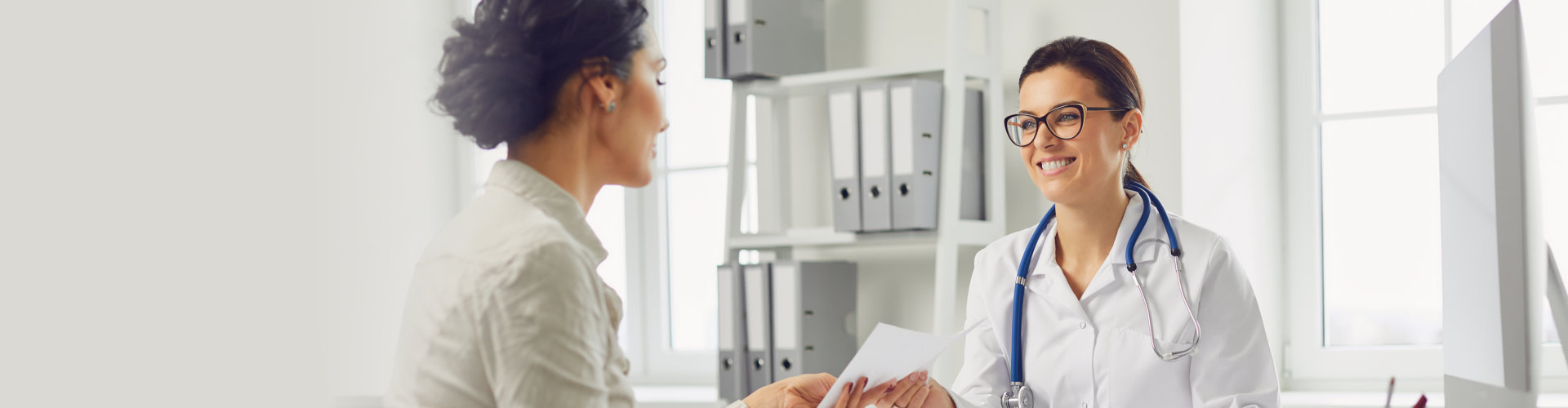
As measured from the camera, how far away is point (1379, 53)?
8.69 feet

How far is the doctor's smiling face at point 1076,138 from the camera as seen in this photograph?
173 centimetres

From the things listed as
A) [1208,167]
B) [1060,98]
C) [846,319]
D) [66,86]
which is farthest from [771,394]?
[66,86]

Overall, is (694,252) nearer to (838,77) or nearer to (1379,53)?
(838,77)

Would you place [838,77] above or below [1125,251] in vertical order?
above

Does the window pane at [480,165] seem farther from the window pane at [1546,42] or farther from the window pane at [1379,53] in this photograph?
the window pane at [1546,42]

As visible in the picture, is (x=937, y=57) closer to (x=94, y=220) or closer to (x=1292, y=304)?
(x=1292, y=304)

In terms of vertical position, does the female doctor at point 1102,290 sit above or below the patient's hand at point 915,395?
above

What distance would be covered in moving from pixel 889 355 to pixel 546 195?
63 cm

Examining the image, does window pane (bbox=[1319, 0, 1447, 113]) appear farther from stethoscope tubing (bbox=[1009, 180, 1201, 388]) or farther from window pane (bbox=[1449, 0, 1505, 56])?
stethoscope tubing (bbox=[1009, 180, 1201, 388])

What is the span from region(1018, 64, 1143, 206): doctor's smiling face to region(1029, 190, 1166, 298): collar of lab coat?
0.20 feet

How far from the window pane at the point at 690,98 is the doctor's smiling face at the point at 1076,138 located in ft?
6.01

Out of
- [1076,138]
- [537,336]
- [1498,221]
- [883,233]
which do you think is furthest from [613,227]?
[1498,221]

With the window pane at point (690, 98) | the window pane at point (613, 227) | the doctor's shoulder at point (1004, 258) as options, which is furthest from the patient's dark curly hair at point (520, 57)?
the window pane at point (613, 227)

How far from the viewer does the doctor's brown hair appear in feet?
5.70
